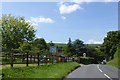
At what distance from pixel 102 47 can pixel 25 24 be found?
156 feet

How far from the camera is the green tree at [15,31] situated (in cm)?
9030

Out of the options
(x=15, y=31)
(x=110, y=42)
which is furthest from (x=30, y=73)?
(x=110, y=42)

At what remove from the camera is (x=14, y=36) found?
91.5 metres

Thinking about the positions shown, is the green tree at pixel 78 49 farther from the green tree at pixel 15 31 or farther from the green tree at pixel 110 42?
the green tree at pixel 15 31

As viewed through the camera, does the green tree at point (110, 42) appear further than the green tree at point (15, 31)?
Yes

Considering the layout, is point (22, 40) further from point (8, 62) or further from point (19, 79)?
point (19, 79)

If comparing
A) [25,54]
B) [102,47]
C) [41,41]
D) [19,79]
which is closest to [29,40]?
[102,47]

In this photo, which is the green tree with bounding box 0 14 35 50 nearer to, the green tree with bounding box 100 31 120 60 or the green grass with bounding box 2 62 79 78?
the green tree with bounding box 100 31 120 60

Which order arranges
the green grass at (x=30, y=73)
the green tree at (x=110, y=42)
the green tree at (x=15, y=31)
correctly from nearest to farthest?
1. the green grass at (x=30, y=73)
2. the green tree at (x=15, y=31)
3. the green tree at (x=110, y=42)

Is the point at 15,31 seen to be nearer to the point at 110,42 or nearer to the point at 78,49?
the point at 110,42

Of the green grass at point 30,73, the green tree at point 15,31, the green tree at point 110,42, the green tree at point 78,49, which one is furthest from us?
the green tree at point 78,49

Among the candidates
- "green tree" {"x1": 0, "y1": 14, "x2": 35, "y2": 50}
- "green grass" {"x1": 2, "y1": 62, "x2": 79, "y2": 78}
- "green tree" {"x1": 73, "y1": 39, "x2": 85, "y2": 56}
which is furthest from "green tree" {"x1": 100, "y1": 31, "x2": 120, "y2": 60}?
"green grass" {"x1": 2, "y1": 62, "x2": 79, "y2": 78}

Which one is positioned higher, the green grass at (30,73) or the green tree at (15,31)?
the green tree at (15,31)

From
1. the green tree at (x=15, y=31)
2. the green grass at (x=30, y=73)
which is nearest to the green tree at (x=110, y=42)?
the green tree at (x=15, y=31)
